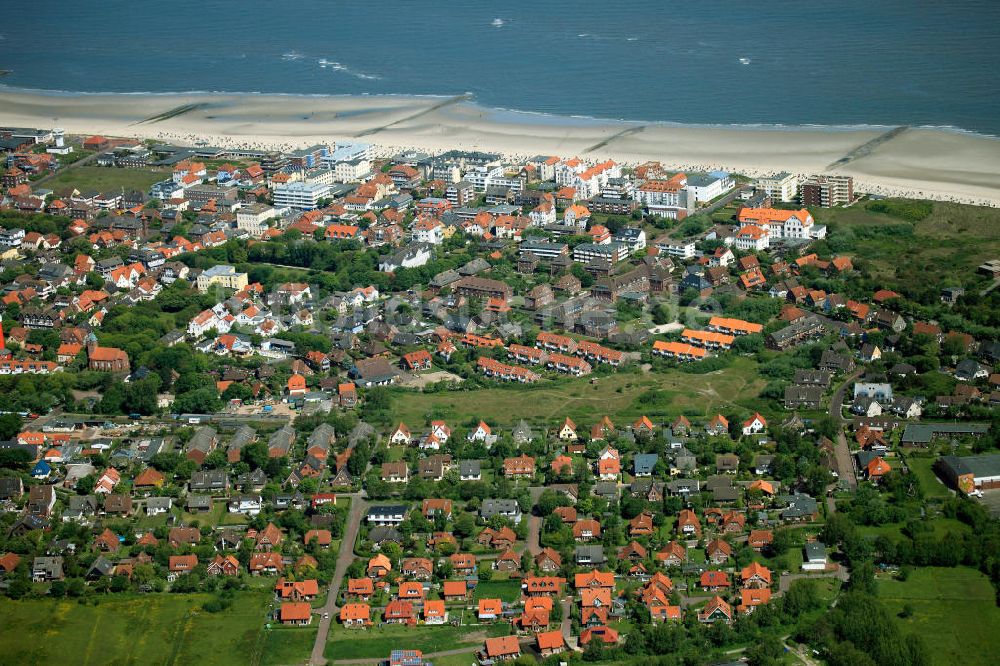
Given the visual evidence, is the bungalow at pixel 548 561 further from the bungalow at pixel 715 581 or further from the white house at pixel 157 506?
the white house at pixel 157 506

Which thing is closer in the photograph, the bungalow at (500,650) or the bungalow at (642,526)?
the bungalow at (500,650)

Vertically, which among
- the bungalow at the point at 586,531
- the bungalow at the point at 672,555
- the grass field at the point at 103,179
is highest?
the grass field at the point at 103,179

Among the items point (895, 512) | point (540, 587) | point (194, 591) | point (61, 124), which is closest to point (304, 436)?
point (194, 591)

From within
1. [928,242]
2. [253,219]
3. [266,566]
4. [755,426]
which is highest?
[253,219]

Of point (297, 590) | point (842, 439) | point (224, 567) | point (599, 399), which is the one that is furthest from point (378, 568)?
point (842, 439)

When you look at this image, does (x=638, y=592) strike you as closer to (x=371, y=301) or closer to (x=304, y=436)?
(x=304, y=436)

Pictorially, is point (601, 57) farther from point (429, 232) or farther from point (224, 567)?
point (224, 567)

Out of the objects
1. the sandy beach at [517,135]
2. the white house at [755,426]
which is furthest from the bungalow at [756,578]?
the sandy beach at [517,135]
